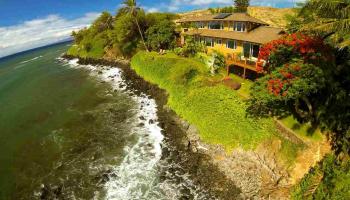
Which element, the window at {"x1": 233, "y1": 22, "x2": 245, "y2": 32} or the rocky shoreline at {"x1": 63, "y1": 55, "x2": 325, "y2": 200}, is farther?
the window at {"x1": 233, "y1": 22, "x2": 245, "y2": 32}

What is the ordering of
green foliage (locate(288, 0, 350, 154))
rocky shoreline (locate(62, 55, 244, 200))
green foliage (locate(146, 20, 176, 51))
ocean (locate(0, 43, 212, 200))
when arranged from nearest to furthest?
green foliage (locate(288, 0, 350, 154)) → rocky shoreline (locate(62, 55, 244, 200)) → ocean (locate(0, 43, 212, 200)) → green foliage (locate(146, 20, 176, 51))

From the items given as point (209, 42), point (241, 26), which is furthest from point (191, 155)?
point (209, 42)

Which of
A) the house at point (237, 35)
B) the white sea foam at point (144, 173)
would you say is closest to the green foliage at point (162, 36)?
the house at point (237, 35)

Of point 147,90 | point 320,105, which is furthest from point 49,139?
point 320,105

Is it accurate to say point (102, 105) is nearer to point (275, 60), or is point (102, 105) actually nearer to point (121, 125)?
point (121, 125)

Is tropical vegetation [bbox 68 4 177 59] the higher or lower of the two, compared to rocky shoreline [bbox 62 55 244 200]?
higher

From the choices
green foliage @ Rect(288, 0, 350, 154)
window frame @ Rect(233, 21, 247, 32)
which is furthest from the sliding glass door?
green foliage @ Rect(288, 0, 350, 154)

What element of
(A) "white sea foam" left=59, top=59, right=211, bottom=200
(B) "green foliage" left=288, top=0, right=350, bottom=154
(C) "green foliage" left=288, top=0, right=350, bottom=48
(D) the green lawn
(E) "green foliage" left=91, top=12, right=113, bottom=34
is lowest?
(A) "white sea foam" left=59, top=59, right=211, bottom=200

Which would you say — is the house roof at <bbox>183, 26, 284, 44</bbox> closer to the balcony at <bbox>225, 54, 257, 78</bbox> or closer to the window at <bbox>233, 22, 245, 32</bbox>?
the window at <bbox>233, 22, 245, 32</bbox>

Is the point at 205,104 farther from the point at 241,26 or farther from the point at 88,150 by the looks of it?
the point at 241,26
